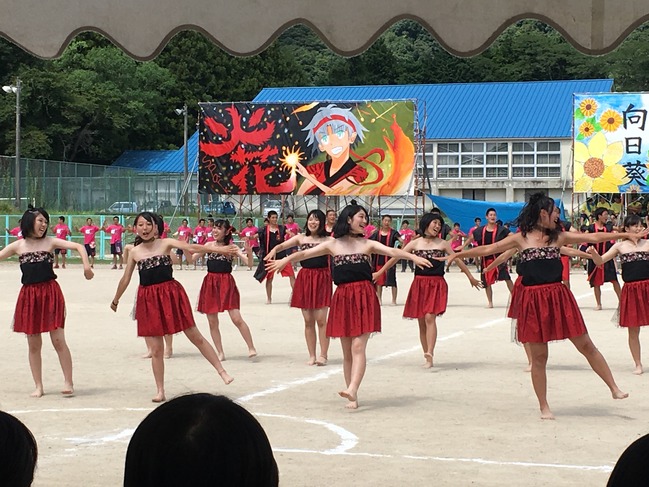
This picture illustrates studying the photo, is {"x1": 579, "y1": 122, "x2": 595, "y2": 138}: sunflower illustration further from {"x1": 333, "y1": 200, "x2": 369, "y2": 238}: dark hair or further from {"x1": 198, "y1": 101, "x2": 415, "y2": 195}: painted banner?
{"x1": 333, "y1": 200, "x2": 369, "y2": 238}: dark hair

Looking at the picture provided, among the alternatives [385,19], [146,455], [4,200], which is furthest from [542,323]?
[4,200]

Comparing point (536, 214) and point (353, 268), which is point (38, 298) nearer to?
point (353, 268)

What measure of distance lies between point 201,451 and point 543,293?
7.85m

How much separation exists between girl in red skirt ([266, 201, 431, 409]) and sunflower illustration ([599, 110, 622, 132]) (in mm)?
23516

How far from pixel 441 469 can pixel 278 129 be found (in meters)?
28.8

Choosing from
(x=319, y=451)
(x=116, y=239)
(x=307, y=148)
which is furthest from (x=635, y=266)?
(x=116, y=239)

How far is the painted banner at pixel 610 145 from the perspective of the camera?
32344 mm

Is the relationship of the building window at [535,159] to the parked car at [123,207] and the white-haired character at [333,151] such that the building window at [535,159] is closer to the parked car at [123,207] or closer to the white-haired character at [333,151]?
the parked car at [123,207]

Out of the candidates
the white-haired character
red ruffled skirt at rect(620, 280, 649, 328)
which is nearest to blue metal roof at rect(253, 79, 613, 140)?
the white-haired character

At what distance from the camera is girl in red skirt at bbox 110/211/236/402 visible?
409 inches

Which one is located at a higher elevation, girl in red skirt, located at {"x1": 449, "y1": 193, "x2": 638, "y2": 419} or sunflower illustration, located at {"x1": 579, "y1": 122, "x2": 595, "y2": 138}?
sunflower illustration, located at {"x1": 579, "y1": 122, "x2": 595, "y2": 138}

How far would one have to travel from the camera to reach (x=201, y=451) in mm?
1763

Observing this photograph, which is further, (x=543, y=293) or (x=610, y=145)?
(x=610, y=145)

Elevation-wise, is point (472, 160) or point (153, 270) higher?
point (472, 160)
